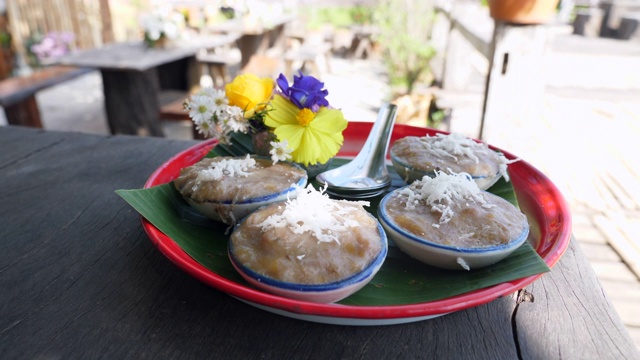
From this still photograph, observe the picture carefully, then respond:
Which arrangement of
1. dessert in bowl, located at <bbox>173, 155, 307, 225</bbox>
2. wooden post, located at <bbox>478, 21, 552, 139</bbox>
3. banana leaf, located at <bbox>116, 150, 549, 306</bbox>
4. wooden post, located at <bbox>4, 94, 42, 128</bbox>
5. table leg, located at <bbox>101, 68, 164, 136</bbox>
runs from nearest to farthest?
1. banana leaf, located at <bbox>116, 150, 549, 306</bbox>
2. dessert in bowl, located at <bbox>173, 155, 307, 225</bbox>
3. wooden post, located at <bbox>478, 21, 552, 139</bbox>
4. wooden post, located at <bbox>4, 94, 42, 128</bbox>
5. table leg, located at <bbox>101, 68, 164, 136</bbox>

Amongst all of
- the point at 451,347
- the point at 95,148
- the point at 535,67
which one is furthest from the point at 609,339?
the point at 535,67

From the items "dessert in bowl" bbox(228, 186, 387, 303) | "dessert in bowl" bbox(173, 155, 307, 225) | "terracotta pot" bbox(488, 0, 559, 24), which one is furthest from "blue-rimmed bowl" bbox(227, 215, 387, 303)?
"terracotta pot" bbox(488, 0, 559, 24)

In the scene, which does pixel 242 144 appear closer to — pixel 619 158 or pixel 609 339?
pixel 609 339

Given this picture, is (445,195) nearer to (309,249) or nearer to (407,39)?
(309,249)

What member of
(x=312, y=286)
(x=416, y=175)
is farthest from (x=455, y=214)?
(x=312, y=286)

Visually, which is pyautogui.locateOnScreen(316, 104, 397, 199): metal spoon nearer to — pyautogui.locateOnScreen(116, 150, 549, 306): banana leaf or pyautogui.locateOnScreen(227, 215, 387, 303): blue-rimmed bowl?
pyautogui.locateOnScreen(116, 150, 549, 306): banana leaf

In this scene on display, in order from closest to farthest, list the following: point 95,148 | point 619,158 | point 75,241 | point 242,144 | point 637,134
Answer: point 75,241 → point 242,144 → point 95,148 → point 619,158 → point 637,134

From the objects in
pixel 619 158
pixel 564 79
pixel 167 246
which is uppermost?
pixel 167 246
